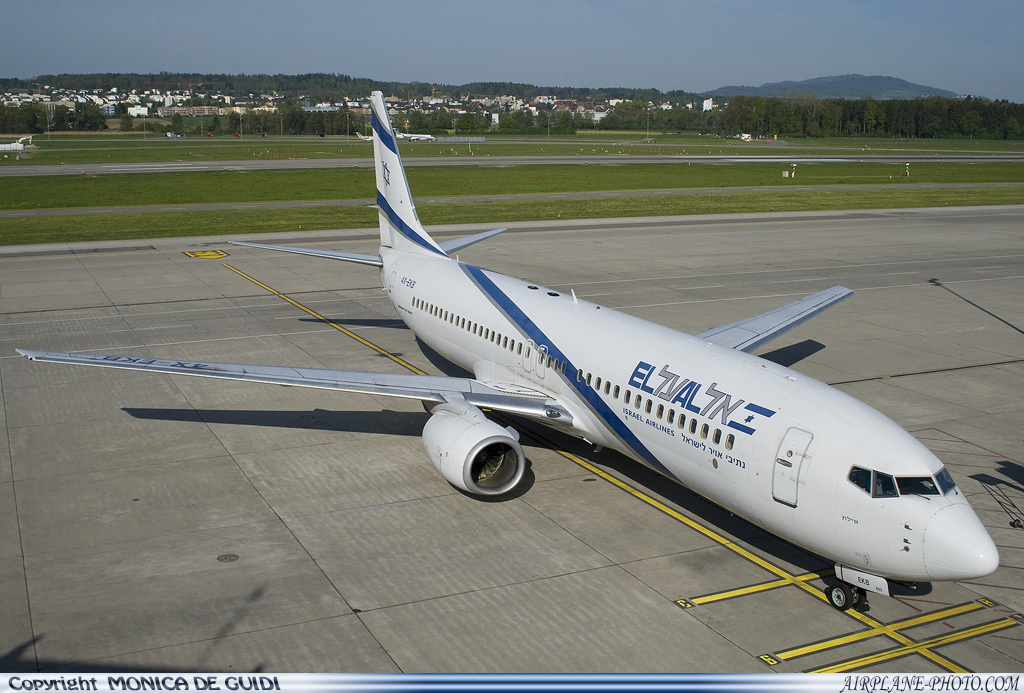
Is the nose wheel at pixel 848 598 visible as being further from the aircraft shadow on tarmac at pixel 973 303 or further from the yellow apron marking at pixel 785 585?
the aircraft shadow on tarmac at pixel 973 303

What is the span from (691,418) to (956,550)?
528 centimetres

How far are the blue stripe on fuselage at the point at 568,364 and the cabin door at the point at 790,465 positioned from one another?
3.14 m

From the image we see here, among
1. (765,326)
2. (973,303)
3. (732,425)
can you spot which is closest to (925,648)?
(732,425)

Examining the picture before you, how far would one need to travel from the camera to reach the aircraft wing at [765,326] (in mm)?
24891

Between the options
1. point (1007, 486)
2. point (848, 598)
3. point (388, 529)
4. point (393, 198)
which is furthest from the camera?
point (393, 198)

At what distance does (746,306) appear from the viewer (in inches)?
1549

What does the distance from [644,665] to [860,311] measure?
29.8 metres

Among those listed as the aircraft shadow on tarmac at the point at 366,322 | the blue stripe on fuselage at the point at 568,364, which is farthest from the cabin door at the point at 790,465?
the aircraft shadow on tarmac at the point at 366,322

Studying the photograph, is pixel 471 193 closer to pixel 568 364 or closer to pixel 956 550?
pixel 568 364

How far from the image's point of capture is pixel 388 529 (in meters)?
18.2

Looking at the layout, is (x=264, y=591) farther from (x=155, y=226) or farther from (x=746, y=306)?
(x=155, y=226)

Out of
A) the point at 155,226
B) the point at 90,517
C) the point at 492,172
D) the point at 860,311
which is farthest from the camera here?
the point at 492,172

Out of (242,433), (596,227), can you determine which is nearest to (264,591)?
(242,433)

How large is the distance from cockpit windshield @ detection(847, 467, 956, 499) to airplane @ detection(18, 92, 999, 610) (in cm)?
2
